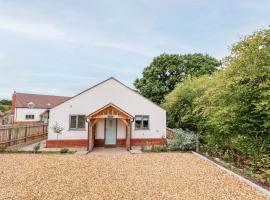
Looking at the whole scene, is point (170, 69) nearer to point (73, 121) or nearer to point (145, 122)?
point (145, 122)

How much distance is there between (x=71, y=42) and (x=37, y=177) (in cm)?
1233

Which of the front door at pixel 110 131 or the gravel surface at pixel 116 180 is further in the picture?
the front door at pixel 110 131

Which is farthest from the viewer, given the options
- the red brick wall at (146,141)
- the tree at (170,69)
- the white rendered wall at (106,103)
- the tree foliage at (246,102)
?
the tree at (170,69)

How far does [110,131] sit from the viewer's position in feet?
52.4

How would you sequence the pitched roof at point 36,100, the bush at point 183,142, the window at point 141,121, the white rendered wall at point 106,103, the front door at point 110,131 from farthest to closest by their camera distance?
1. the pitched roof at point 36,100
2. the window at point 141,121
3. the front door at point 110,131
4. the white rendered wall at point 106,103
5. the bush at point 183,142

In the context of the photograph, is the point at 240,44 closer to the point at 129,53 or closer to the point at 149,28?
the point at 149,28

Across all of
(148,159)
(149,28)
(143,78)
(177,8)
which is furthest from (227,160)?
(143,78)

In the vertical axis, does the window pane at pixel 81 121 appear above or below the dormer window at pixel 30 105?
below

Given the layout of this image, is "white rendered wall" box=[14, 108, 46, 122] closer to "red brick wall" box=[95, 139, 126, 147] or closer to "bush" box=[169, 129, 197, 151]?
"red brick wall" box=[95, 139, 126, 147]

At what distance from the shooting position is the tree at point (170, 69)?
3000 cm

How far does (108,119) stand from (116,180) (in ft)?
28.7

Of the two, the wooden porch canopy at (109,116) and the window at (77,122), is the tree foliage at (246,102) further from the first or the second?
the window at (77,122)

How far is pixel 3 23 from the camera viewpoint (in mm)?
12758

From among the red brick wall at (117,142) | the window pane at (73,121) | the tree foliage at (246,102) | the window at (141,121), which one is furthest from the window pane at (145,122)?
the tree foliage at (246,102)
